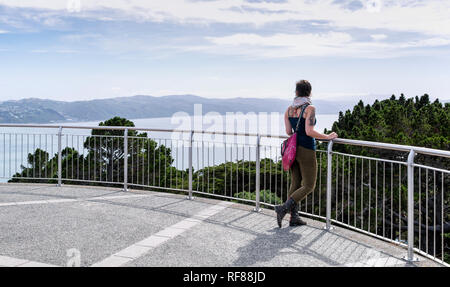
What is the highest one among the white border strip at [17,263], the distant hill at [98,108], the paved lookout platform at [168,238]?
the distant hill at [98,108]

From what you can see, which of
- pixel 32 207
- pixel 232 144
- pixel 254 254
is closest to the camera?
pixel 254 254

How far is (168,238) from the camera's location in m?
5.51

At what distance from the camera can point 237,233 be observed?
5.80 metres

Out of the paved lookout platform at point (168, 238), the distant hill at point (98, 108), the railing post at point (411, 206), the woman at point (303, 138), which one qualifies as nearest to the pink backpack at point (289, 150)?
the woman at point (303, 138)

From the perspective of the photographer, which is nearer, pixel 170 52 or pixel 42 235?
pixel 42 235

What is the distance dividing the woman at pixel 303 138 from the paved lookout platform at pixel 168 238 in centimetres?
48

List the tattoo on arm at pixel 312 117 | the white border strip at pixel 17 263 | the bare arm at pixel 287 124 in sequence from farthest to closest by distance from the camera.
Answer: the bare arm at pixel 287 124 < the tattoo on arm at pixel 312 117 < the white border strip at pixel 17 263

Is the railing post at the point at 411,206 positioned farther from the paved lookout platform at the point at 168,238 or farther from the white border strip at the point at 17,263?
the white border strip at the point at 17,263

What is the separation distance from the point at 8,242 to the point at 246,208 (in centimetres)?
364

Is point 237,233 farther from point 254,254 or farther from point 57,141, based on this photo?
point 57,141

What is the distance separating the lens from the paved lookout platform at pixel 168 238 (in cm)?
469

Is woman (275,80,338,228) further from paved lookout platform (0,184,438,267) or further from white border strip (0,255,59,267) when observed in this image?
white border strip (0,255,59,267)

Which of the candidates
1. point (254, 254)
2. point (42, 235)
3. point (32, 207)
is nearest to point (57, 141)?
point (32, 207)
